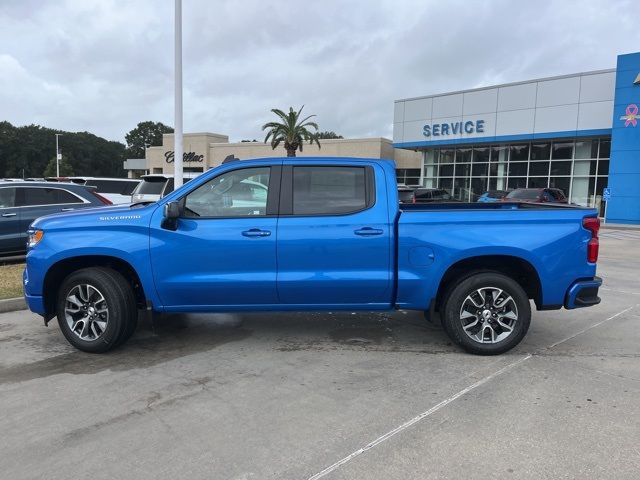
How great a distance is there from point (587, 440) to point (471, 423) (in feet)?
2.39

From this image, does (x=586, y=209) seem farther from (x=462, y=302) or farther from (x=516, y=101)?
(x=516, y=101)

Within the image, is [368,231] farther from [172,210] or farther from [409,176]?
[409,176]

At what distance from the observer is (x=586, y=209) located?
506 centimetres

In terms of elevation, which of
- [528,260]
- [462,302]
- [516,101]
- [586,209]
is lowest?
[462,302]

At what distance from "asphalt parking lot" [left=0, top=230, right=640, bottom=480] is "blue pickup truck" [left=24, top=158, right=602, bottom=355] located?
50 centimetres

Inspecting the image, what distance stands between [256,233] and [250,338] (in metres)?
1.40

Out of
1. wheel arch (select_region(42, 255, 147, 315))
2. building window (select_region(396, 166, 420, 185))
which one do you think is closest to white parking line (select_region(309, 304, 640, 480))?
wheel arch (select_region(42, 255, 147, 315))

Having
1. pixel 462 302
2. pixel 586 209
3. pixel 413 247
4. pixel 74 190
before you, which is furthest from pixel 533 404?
pixel 74 190

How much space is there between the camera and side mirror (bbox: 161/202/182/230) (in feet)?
15.6

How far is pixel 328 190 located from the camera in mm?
5098

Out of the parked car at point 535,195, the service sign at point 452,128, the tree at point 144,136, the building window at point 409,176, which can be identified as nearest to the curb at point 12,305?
the parked car at point 535,195

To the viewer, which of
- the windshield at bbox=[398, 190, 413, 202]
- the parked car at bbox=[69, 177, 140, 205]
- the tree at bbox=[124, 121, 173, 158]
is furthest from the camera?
the tree at bbox=[124, 121, 173, 158]

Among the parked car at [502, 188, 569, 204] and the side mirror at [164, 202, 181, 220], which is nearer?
the side mirror at [164, 202, 181, 220]

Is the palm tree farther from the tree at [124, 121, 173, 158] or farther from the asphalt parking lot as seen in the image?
the tree at [124, 121, 173, 158]
